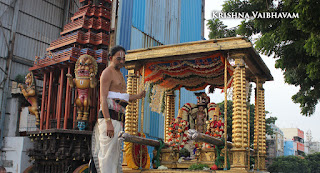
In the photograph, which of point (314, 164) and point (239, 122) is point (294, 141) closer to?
point (314, 164)

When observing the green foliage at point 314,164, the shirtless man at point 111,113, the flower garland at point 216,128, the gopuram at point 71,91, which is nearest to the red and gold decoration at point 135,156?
the flower garland at point 216,128

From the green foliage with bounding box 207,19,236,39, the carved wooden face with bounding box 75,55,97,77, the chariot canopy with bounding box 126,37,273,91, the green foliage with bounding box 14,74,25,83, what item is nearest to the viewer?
the chariot canopy with bounding box 126,37,273,91

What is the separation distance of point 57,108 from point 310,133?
65207 mm

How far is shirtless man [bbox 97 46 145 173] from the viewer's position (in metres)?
4.48

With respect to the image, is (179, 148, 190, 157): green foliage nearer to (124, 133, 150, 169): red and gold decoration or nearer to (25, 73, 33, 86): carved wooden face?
(124, 133, 150, 169): red and gold decoration

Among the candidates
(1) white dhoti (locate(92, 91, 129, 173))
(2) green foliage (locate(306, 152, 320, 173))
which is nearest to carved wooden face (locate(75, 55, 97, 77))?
(1) white dhoti (locate(92, 91, 129, 173))

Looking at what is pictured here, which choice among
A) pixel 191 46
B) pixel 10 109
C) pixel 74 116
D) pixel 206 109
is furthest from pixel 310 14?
pixel 10 109

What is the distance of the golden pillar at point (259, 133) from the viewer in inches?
383

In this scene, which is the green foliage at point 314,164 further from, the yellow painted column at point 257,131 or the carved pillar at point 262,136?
the yellow painted column at point 257,131

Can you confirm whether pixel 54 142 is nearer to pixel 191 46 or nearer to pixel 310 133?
pixel 191 46

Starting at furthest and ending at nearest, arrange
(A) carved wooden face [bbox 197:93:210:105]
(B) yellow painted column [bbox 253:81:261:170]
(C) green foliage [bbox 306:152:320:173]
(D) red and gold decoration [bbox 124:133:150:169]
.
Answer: (C) green foliage [bbox 306:152:320:173]
(A) carved wooden face [bbox 197:93:210:105]
(B) yellow painted column [bbox 253:81:261:170]
(D) red and gold decoration [bbox 124:133:150:169]

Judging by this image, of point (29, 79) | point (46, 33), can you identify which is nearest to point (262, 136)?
point (29, 79)

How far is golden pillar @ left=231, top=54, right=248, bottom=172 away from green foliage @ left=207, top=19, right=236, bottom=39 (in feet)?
18.5

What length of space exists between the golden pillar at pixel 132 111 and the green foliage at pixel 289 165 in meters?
27.2
